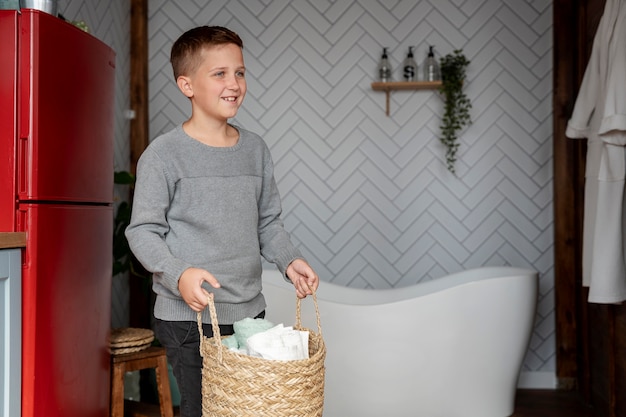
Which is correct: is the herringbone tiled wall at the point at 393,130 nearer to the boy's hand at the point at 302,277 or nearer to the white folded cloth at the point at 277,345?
the boy's hand at the point at 302,277

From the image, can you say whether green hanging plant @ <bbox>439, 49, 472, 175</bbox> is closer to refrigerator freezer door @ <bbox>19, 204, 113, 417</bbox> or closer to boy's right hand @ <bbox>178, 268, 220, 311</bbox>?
refrigerator freezer door @ <bbox>19, 204, 113, 417</bbox>

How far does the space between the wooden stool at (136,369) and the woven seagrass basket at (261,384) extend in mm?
1360

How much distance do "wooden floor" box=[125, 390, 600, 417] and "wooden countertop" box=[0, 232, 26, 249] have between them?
1410 mm

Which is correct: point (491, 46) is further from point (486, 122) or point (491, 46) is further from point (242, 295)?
point (242, 295)

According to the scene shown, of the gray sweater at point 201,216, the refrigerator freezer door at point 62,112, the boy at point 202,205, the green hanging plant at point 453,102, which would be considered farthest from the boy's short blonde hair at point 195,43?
the green hanging plant at point 453,102

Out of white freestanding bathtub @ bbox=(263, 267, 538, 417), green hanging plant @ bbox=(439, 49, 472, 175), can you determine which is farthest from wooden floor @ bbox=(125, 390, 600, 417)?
green hanging plant @ bbox=(439, 49, 472, 175)

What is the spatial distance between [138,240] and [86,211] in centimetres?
70

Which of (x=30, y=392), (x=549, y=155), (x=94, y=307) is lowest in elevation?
(x=30, y=392)

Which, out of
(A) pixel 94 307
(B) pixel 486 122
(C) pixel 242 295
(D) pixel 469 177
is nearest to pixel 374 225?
(D) pixel 469 177

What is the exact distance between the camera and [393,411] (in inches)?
116

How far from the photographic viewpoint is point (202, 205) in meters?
1.59

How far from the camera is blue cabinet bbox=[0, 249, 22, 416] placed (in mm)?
1601

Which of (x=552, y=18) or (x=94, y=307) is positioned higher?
(x=552, y=18)

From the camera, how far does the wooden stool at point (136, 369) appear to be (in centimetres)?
253
